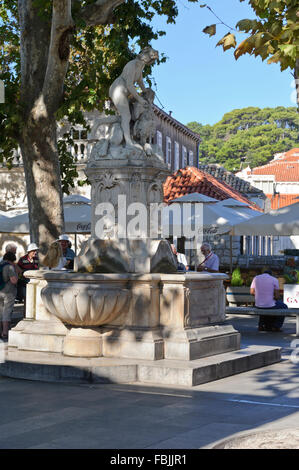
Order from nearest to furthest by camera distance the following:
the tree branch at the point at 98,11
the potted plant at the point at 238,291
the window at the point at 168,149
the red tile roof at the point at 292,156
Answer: the tree branch at the point at 98,11 < the potted plant at the point at 238,291 < the window at the point at 168,149 < the red tile roof at the point at 292,156

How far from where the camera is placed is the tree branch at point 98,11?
1677 centimetres

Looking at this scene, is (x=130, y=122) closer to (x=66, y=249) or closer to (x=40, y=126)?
(x=66, y=249)

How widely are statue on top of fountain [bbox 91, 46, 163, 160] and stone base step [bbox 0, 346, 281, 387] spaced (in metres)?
3.01

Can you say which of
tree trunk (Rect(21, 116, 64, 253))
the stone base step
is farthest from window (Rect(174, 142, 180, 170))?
the stone base step

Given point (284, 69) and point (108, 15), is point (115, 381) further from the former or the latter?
point (108, 15)

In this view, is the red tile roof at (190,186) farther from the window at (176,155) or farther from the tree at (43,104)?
the tree at (43,104)

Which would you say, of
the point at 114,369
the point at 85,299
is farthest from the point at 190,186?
the point at 114,369

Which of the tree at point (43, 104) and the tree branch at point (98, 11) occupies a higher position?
the tree branch at point (98, 11)

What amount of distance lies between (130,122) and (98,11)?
637cm

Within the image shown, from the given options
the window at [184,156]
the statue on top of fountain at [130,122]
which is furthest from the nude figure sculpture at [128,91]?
the window at [184,156]

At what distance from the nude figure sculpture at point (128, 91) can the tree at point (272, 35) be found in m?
4.24

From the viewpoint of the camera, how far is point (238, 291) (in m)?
19.1

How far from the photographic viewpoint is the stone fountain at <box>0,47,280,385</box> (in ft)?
31.6

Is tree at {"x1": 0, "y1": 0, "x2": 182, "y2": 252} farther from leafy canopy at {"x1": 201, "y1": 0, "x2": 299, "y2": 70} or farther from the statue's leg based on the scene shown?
leafy canopy at {"x1": 201, "y1": 0, "x2": 299, "y2": 70}
